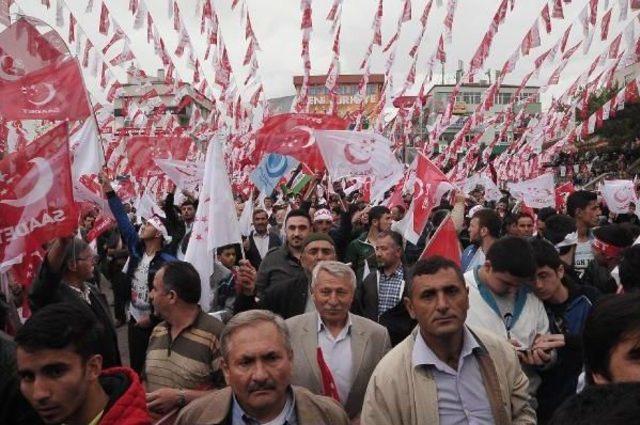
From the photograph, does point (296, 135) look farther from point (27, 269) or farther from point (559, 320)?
point (559, 320)

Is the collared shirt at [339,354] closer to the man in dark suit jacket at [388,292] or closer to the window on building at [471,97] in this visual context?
the man in dark suit jacket at [388,292]

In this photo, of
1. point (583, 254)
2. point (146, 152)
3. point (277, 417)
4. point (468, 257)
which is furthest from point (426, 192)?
point (146, 152)

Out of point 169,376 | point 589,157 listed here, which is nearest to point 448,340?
point 169,376

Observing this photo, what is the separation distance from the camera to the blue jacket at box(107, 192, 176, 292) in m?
6.13

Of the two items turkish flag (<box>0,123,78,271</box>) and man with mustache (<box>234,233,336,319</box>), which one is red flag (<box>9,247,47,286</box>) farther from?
man with mustache (<box>234,233,336,319</box>)

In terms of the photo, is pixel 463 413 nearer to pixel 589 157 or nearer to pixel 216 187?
pixel 216 187

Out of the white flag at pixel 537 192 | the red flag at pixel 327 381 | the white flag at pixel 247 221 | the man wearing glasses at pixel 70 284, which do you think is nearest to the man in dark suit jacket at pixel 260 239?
the white flag at pixel 247 221

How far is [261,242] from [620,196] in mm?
6379

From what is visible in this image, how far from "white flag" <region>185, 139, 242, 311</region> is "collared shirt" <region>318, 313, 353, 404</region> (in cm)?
155

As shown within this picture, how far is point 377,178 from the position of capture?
10.4 m

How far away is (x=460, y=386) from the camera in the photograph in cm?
289

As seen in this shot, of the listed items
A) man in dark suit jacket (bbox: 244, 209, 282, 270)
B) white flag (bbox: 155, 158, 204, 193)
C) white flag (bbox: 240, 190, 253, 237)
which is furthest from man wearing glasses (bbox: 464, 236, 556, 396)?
white flag (bbox: 155, 158, 204, 193)

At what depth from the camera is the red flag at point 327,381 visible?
3.56m

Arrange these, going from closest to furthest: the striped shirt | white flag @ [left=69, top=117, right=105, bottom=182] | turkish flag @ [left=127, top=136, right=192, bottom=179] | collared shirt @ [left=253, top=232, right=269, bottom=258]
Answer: the striped shirt < white flag @ [left=69, top=117, right=105, bottom=182] < collared shirt @ [left=253, top=232, right=269, bottom=258] < turkish flag @ [left=127, top=136, right=192, bottom=179]
